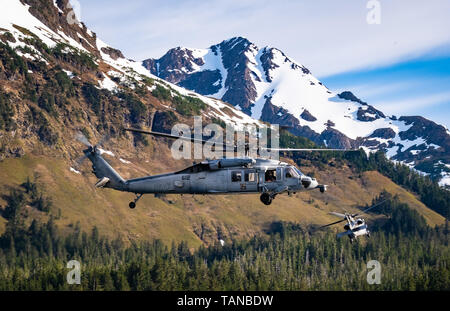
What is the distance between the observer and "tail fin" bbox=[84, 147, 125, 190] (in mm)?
67188

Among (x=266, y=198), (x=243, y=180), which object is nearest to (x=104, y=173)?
(x=243, y=180)

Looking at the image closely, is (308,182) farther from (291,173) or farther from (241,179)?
(241,179)

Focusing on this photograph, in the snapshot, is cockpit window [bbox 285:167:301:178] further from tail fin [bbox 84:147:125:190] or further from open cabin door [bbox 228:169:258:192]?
tail fin [bbox 84:147:125:190]

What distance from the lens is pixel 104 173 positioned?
69000mm

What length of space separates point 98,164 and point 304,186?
26.4 meters
